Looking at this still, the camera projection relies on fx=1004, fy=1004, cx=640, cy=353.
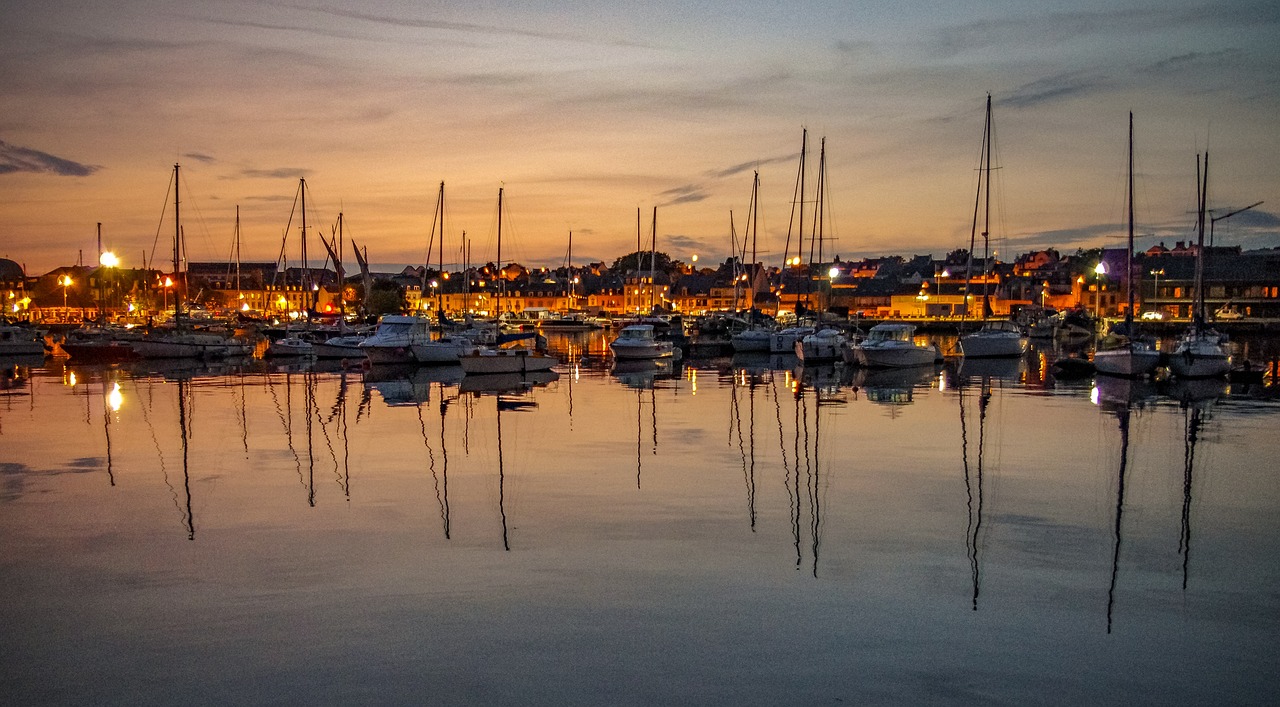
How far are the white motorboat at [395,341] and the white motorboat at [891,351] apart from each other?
2183 cm

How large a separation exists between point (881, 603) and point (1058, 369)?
133ft

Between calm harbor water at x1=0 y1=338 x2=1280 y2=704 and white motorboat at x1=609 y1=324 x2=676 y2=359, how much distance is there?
29.7 metres

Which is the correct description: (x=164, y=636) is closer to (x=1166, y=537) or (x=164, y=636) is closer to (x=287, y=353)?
(x=1166, y=537)

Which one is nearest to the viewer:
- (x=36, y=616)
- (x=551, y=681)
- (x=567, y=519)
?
(x=551, y=681)

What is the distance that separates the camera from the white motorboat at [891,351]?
47125 mm

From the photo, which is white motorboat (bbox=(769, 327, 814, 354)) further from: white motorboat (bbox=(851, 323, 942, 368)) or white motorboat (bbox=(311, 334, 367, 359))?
white motorboat (bbox=(311, 334, 367, 359))

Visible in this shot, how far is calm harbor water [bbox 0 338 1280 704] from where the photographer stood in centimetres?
817

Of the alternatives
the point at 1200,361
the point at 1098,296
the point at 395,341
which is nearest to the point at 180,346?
the point at 395,341

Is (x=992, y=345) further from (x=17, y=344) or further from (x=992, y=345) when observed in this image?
(x=17, y=344)

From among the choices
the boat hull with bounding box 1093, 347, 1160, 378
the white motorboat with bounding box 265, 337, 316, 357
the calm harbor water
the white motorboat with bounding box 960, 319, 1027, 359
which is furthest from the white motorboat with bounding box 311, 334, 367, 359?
the boat hull with bounding box 1093, 347, 1160, 378

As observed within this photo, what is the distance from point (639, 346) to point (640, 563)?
1684 inches

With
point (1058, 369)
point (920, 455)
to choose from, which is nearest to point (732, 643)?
point (920, 455)

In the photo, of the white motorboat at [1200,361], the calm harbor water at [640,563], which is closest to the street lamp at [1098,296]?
the white motorboat at [1200,361]

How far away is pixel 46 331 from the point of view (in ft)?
342
